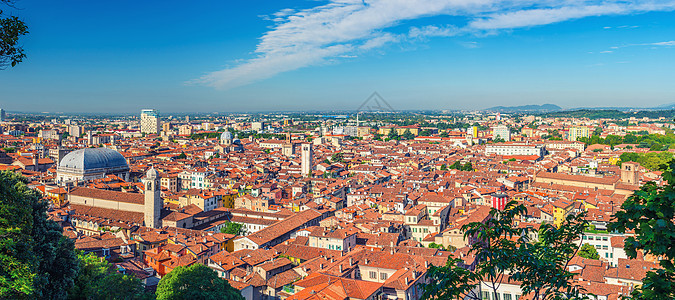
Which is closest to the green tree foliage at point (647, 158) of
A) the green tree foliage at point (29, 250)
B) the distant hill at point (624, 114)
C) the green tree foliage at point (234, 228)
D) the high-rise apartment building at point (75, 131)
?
the green tree foliage at point (234, 228)

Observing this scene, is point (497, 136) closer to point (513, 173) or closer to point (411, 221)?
point (513, 173)

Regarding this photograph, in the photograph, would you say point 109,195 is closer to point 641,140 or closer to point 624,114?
point 641,140

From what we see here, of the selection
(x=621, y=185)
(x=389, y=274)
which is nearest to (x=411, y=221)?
(x=389, y=274)

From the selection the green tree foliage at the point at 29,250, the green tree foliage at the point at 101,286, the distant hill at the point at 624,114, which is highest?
the distant hill at the point at 624,114

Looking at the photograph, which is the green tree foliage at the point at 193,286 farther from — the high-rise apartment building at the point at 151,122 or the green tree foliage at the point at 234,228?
the high-rise apartment building at the point at 151,122

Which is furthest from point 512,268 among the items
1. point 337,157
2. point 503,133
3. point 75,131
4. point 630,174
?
point 75,131

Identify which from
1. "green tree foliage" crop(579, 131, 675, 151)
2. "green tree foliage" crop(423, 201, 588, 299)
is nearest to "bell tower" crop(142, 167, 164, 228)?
"green tree foliage" crop(423, 201, 588, 299)
